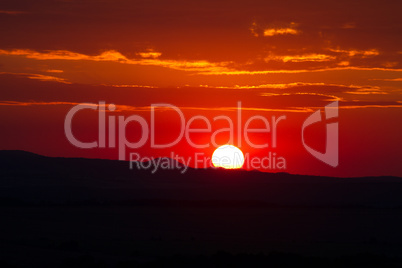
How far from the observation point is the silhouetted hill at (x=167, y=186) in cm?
6606

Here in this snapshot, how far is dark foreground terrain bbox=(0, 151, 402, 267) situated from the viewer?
25.1 meters

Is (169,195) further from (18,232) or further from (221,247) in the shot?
(221,247)

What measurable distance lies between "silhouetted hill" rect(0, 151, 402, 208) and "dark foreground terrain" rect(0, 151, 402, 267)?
213 mm

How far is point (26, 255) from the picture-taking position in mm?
26203

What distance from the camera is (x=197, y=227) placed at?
41188 millimetres

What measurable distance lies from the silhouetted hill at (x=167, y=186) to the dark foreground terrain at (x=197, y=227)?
0.70ft

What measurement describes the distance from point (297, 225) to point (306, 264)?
18.8m

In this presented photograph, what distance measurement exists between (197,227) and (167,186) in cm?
4709

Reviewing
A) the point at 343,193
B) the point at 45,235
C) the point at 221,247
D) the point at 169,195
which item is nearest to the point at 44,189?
the point at 169,195

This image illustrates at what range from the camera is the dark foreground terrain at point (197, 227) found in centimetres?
2508

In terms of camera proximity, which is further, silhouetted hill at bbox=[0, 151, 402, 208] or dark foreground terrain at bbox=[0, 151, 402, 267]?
silhouetted hill at bbox=[0, 151, 402, 208]

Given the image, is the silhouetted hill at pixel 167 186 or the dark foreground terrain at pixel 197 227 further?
the silhouetted hill at pixel 167 186

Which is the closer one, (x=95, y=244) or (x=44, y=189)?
(x=95, y=244)

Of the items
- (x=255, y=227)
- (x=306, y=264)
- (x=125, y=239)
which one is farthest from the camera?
(x=255, y=227)
